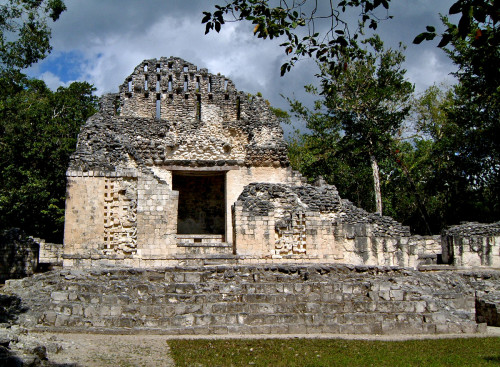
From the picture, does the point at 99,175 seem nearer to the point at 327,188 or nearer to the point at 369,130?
A: the point at 327,188

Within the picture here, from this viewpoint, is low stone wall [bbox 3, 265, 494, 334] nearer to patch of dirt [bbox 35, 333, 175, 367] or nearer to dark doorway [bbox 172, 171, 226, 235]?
patch of dirt [bbox 35, 333, 175, 367]

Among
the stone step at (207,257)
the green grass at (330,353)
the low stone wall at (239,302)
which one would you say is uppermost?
the stone step at (207,257)

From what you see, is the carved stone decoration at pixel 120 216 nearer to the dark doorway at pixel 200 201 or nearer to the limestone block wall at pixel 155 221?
the limestone block wall at pixel 155 221

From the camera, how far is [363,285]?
10.8m

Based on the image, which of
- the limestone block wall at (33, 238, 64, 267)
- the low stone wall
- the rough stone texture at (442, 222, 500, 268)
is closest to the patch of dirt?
the low stone wall

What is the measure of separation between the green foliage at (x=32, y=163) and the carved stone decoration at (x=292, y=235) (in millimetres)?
10706

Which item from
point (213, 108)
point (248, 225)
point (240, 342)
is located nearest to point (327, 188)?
point (248, 225)

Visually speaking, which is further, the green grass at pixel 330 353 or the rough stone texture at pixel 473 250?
the rough stone texture at pixel 473 250

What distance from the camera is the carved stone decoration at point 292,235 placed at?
15.1 m

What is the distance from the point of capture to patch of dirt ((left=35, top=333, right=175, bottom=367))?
7.02 metres

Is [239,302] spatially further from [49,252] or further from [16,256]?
[49,252]

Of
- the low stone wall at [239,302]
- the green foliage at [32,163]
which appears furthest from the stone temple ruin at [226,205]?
the green foliage at [32,163]

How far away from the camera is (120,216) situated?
15.3m

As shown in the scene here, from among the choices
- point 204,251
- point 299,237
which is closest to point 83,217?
point 204,251
